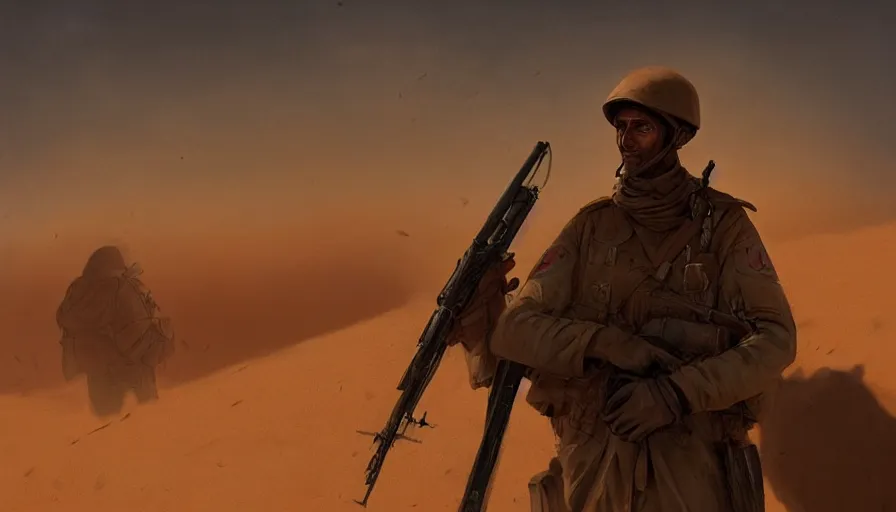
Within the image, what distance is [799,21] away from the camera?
5586mm

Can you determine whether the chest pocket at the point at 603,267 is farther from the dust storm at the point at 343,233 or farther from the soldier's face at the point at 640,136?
the dust storm at the point at 343,233

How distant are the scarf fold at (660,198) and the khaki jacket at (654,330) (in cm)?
4

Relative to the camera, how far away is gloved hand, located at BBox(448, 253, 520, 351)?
131 inches

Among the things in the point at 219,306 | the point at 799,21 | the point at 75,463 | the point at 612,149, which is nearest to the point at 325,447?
the point at 75,463

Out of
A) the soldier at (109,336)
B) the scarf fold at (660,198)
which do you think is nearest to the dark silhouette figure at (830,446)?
the scarf fold at (660,198)

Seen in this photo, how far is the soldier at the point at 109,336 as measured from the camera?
743 cm

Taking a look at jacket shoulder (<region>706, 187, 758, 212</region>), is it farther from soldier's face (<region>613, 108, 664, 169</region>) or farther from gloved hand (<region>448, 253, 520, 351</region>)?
gloved hand (<region>448, 253, 520, 351</region>)

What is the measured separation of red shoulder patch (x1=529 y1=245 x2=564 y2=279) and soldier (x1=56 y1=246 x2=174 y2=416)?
17.1ft

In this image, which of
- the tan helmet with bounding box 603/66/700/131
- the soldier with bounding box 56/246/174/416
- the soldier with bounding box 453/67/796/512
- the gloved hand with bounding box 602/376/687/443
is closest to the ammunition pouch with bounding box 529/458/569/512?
the soldier with bounding box 453/67/796/512

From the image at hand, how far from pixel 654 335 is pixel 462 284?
74 cm

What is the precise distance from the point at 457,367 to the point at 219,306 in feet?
16.0

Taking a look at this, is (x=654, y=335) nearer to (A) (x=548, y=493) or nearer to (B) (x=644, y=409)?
(B) (x=644, y=409)

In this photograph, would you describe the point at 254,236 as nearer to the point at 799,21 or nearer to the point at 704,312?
the point at 799,21

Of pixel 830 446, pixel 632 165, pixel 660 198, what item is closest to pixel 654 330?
pixel 660 198
